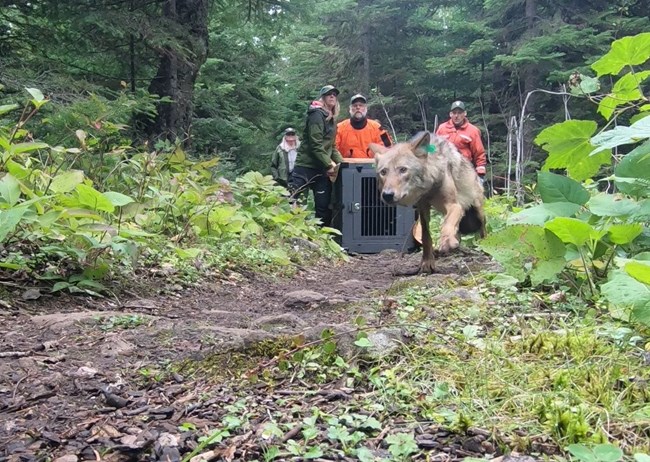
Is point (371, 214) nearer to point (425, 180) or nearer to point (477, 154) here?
point (477, 154)

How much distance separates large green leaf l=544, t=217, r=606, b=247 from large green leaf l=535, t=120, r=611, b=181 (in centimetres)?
47

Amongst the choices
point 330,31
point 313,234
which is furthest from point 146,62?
point 330,31

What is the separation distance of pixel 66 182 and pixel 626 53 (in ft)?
10.7

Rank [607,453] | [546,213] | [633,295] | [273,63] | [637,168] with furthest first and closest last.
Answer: [273,63] → [546,213] → [637,168] → [633,295] → [607,453]

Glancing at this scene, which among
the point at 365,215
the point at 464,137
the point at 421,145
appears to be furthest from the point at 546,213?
the point at 464,137

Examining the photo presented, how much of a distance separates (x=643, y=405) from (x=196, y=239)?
4.45 metres

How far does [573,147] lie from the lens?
3152 millimetres

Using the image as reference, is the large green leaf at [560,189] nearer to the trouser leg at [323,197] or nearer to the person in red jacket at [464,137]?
the trouser leg at [323,197]

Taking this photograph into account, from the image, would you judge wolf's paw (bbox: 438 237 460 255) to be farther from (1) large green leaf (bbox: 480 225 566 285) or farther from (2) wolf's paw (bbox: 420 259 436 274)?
(1) large green leaf (bbox: 480 225 566 285)

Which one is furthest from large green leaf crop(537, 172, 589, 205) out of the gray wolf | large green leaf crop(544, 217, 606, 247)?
the gray wolf

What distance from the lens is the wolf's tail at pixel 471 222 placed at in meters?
6.45

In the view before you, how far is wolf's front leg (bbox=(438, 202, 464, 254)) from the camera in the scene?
522cm

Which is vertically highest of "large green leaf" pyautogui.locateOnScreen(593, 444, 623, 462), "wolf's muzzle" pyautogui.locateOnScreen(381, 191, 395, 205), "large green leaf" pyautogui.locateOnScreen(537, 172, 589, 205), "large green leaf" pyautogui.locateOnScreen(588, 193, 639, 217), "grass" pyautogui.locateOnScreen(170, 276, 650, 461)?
"large green leaf" pyautogui.locateOnScreen(537, 172, 589, 205)

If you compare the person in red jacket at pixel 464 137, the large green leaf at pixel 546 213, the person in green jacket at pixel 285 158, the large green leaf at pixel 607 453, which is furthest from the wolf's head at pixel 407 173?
the person in green jacket at pixel 285 158
